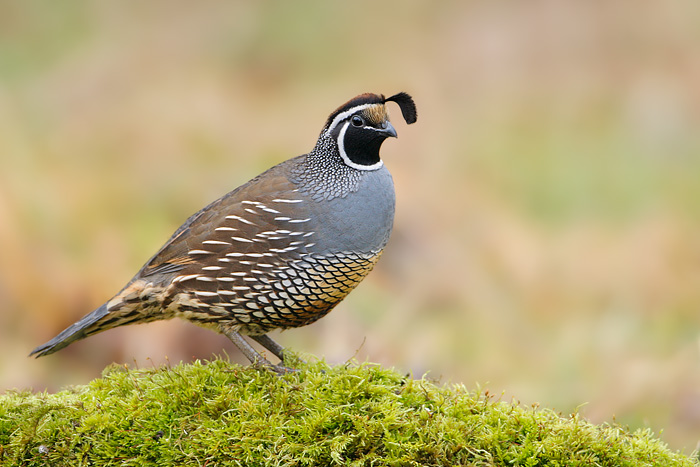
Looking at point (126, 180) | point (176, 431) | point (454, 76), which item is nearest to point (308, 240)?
point (176, 431)

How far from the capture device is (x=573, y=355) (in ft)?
26.4

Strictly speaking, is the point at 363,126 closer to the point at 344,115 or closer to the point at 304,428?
the point at 344,115

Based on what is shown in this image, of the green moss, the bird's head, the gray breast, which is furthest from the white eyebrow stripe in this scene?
the green moss

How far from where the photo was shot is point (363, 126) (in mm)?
4598

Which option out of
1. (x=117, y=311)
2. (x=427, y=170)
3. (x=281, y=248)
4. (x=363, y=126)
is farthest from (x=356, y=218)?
(x=427, y=170)

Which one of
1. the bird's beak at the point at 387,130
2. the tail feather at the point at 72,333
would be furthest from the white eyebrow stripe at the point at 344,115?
the tail feather at the point at 72,333

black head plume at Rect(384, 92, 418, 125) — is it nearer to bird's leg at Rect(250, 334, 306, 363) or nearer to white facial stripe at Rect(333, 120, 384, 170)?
white facial stripe at Rect(333, 120, 384, 170)

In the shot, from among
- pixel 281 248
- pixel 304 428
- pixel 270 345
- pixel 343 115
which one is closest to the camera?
pixel 304 428

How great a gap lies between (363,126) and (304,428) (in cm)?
189

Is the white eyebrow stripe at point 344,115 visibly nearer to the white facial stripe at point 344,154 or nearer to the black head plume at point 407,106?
the white facial stripe at point 344,154

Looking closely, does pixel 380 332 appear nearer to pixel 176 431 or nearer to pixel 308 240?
pixel 308 240

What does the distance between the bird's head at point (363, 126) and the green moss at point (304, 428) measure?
1.39 meters

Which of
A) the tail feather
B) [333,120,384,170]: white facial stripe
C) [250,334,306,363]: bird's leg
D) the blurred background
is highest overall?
the blurred background

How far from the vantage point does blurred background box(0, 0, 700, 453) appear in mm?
7984
